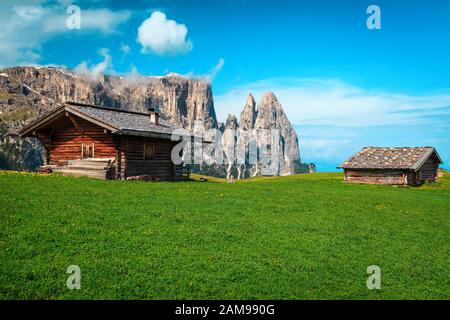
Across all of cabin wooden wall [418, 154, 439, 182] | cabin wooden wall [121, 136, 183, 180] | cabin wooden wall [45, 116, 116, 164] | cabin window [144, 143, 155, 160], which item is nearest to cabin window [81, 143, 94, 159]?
cabin wooden wall [45, 116, 116, 164]

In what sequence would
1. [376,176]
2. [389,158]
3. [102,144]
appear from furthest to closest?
1. [389,158]
2. [376,176]
3. [102,144]

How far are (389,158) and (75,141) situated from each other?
3541 centimetres

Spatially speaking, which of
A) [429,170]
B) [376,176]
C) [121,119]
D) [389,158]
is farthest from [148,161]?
[429,170]

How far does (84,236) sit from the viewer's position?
12602mm

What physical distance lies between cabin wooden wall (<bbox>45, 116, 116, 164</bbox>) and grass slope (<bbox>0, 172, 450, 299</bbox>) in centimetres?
955

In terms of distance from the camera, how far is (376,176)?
45.4 metres

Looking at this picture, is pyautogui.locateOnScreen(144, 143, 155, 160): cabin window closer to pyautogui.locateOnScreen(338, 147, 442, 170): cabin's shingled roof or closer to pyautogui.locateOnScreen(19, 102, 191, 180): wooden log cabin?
pyautogui.locateOnScreen(19, 102, 191, 180): wooden log cabin

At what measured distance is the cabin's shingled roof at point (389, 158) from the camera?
44041 mm

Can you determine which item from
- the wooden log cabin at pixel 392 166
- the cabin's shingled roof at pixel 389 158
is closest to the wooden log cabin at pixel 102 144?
the wooden log cabin at pixel 392 166

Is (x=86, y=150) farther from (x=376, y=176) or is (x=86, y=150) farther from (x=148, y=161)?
(x=376, y=176)
